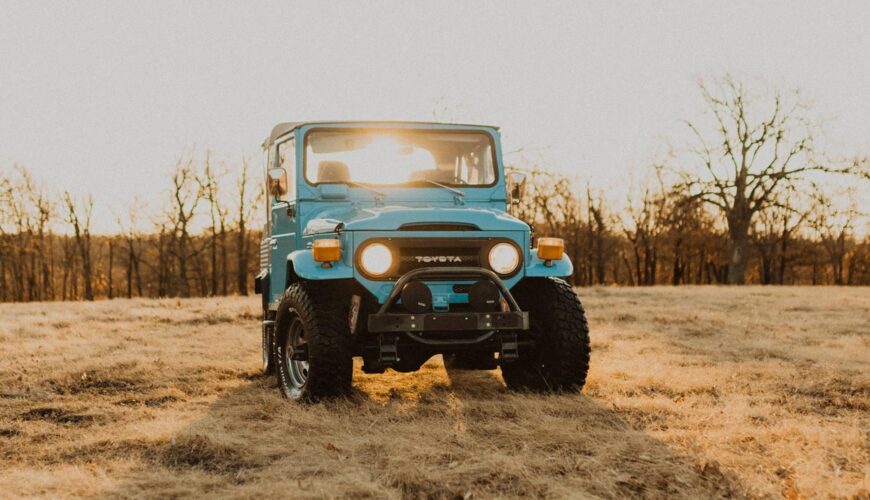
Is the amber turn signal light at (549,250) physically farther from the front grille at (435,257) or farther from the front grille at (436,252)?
the front grille at (435,257)

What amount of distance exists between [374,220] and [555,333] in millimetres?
1715

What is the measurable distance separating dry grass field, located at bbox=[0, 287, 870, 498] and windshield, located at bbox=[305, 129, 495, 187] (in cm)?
192

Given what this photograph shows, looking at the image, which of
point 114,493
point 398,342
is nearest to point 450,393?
point 398,342

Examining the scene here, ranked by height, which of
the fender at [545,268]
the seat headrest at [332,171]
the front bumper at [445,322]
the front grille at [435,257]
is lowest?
the front bumper at [445,322]

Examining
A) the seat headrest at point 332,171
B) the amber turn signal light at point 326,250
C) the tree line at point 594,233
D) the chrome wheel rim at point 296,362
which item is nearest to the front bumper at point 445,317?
the amber turn signal light at point 326,250

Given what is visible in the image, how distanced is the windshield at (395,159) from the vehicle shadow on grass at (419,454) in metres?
1.98

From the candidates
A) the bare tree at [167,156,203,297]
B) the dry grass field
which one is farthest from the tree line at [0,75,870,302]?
the dry grass field

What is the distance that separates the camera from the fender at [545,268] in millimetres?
6746

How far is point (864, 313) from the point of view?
56.0ft

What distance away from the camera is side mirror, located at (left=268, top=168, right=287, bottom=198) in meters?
7.63

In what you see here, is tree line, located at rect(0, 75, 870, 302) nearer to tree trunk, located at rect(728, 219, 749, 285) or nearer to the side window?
tree trunk, located at rect(728, 219, 749, 285)

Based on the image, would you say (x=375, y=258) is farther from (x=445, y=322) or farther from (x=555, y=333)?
(x=555, y=333)

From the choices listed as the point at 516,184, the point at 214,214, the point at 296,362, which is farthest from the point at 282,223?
the point at 214,214

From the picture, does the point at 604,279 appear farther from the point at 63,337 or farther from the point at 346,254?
the point at 346,254
